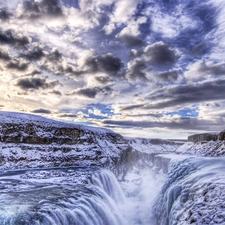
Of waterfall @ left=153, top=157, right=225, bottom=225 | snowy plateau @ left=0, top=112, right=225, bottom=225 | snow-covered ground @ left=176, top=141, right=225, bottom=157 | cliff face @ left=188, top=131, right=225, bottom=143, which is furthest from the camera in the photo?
cliff face @ left=188, top=131, right=225, bottom=143

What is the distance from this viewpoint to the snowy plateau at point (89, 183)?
10102 mm

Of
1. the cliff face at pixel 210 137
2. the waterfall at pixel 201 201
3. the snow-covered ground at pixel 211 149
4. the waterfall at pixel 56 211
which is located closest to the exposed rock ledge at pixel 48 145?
the snow-covered ground at pixel 211 149

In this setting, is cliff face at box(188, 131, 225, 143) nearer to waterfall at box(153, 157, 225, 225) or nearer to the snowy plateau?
the snowy plateau

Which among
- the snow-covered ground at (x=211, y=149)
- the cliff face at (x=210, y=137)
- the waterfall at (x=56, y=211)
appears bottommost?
the waterfall at (x=56, y=211)

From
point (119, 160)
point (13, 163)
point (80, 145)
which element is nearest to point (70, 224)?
point (13, 163)

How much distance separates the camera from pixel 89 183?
22.0 metres

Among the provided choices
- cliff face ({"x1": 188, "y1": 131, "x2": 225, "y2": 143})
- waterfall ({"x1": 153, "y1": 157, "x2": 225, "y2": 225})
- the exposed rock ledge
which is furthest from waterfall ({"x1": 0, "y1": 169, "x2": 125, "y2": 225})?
cliff face ({"x1": 188, "y1": 131, "x2": 225, "y2": 143})

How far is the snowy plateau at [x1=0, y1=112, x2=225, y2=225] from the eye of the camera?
10.1 m

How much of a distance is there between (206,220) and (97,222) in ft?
23.8

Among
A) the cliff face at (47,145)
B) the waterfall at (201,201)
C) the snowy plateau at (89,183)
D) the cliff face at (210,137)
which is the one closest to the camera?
the waterfall at (201,201)

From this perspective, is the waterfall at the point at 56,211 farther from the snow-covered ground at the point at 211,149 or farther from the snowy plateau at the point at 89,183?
the snow-covered ground at the point at 211,149

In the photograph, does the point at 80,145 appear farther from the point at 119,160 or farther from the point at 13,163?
the point at 13,163

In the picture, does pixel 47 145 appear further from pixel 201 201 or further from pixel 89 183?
pixel 201 201

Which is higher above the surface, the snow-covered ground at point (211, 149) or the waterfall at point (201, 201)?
the snow-covered ground at point (211, 149)
